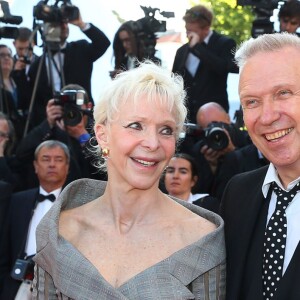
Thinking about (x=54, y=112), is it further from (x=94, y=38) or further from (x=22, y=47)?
(x=22, y=47)

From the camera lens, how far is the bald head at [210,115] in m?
6.63

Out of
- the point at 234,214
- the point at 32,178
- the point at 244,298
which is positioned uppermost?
the point at 234,214

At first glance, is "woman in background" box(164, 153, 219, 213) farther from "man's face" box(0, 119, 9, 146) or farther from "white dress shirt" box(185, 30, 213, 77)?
"man's face" box(0, 119, 9, 146)

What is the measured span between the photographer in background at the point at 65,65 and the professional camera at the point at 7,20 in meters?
0.35

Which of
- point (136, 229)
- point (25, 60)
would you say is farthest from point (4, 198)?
point (136, 229)

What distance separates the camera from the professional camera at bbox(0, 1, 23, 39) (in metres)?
7.25

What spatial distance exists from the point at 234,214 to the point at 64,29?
4480 mm

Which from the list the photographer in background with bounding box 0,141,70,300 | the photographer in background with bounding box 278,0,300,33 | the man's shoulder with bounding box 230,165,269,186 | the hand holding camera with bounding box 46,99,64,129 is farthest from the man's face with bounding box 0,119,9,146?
the man's shoulder with bounding box 230,165,269,186

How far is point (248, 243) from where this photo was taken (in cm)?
320

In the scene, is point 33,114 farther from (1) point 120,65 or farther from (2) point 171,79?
(2) point 171,79

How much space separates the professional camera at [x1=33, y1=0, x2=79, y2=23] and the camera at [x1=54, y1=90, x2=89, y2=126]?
3.03ft

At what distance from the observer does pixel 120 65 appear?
24.6 ft

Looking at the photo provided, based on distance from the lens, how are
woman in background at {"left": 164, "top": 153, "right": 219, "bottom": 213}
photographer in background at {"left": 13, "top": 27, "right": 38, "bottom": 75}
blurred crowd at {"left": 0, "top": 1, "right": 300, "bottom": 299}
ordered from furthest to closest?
photographer in background at {"left": 13, "top": 27, "right": 38, "bottom": 75} → woman in background at {"left": 164, "top": 153, "right": 219, "bottom": 213} → blurred crowd at {"left": 0, "top": 1, "right": 300, "bottom": 299}

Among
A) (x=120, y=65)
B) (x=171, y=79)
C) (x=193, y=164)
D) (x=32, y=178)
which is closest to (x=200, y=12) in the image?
(x=120, y=65)
